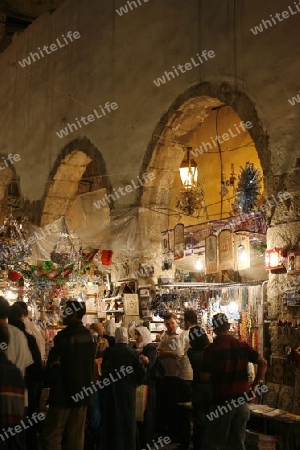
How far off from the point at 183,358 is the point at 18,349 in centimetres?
281

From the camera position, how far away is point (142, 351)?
719 centimetres

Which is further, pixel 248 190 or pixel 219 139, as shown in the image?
pixel 219 139

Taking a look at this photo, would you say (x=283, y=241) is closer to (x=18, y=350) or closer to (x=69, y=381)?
(x=69, y=381)

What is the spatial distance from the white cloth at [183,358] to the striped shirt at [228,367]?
75.8 inches

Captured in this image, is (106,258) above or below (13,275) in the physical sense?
above

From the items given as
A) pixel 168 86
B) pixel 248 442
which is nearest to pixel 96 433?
pixel 248 442

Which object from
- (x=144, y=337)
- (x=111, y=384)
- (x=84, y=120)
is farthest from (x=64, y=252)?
(x=111, y=384)

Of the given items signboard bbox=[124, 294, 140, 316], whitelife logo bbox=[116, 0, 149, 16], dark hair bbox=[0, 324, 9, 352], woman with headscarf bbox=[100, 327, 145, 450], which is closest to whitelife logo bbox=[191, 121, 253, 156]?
whitelife logo bbox=[116, 0, 149, 16]

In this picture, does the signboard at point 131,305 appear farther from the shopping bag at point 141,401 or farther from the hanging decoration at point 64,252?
the shopping bag at point 141,401

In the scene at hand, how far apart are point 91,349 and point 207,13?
18.3 ft

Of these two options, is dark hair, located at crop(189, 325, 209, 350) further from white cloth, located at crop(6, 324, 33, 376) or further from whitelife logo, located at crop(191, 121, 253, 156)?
whitelife logo, located at crop(191, 121, 253, 156)

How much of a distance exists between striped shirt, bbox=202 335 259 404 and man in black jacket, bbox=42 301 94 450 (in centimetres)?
114

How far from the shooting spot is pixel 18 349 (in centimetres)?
541

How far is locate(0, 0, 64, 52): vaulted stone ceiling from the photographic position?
17.5 m
